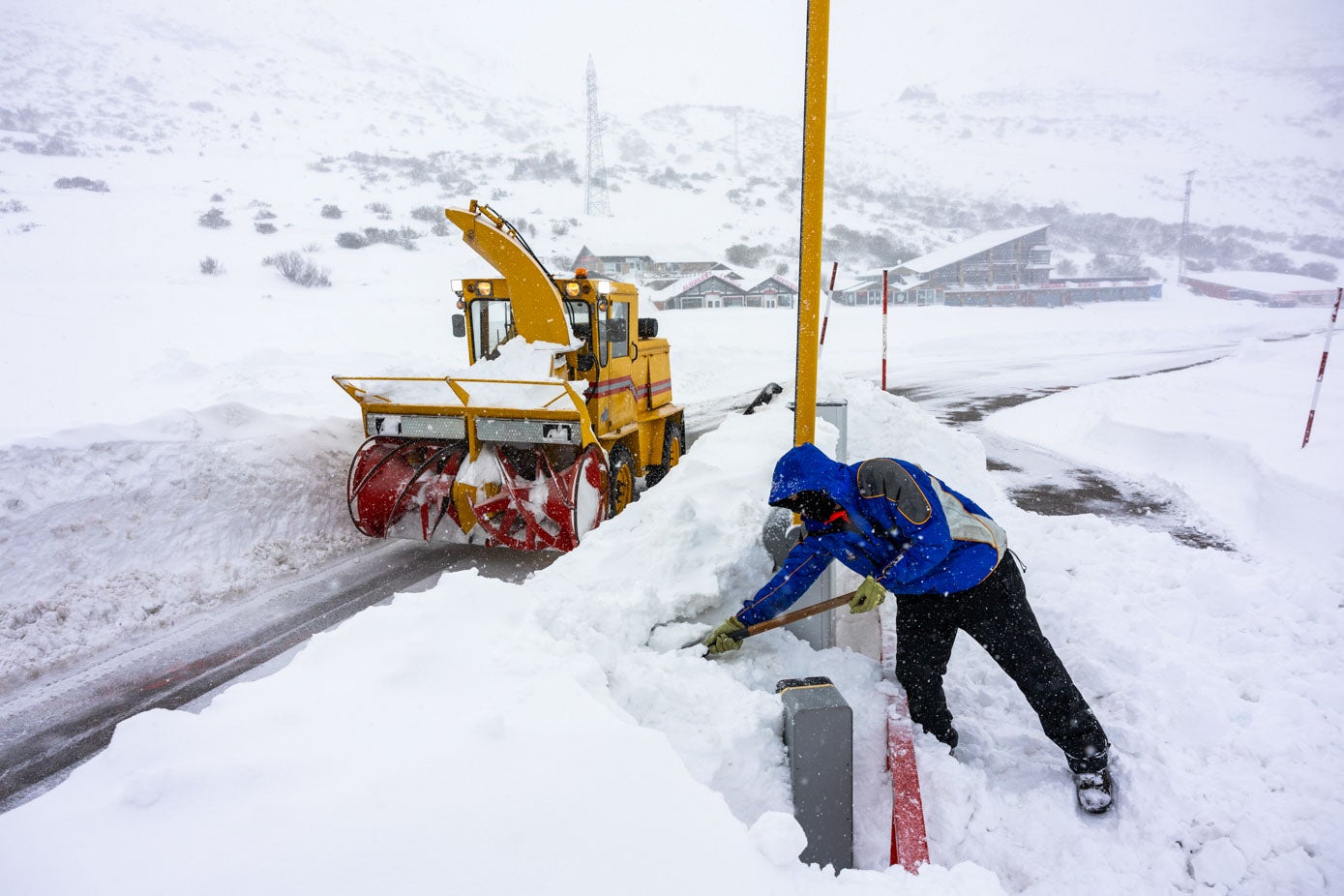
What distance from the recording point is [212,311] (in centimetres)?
2038

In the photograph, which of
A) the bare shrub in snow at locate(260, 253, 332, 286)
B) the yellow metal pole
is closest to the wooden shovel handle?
the yellow metal pole

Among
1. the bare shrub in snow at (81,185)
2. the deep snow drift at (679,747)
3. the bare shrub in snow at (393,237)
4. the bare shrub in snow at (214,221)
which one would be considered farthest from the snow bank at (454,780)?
the bare shrub in snow at (81,185)

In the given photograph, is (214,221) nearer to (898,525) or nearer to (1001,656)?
(898,525)

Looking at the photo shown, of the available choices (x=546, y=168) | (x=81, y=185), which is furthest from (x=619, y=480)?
(x=546, y=168)

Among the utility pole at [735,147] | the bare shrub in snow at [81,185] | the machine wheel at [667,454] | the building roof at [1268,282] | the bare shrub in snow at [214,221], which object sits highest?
the utility pole at [735,147]

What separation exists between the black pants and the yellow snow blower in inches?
118

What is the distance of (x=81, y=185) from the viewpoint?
3391 cm

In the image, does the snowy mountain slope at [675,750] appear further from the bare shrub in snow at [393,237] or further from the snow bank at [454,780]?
the bare shrub in snow at [393,237]

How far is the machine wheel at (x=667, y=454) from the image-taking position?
8461 mm

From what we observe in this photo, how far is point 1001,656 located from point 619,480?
165 inches

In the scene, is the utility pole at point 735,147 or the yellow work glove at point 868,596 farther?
the utility pole at point 735,147

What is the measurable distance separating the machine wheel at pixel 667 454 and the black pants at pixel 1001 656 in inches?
195

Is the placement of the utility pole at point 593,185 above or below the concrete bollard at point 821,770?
above

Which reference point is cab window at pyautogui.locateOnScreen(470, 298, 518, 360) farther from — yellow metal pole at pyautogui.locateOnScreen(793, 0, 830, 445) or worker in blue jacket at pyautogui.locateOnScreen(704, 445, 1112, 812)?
worker in blue jacket at pyautogui.locateOnScreen(704, 445, 1112, 812)
